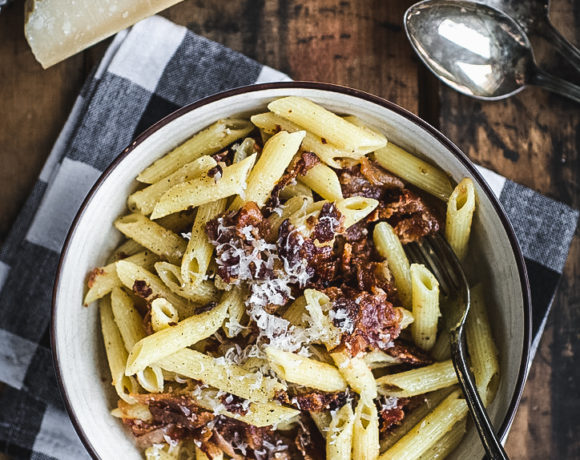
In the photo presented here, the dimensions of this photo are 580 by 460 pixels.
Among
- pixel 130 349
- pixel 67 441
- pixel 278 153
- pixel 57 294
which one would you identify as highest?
pixel 278 153

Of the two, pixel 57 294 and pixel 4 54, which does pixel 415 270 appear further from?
pixel 4 54

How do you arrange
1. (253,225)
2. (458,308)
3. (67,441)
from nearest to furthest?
(253,225) → (458,308) → (67,441)

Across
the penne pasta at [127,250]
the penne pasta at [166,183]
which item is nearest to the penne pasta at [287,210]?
the penne pasta at [166,183]

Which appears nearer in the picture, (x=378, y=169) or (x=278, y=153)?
(x=278, y=153)

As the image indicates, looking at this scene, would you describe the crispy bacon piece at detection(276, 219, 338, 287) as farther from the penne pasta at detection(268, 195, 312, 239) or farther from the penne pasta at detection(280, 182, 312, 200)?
the penne pasta at detection(280, 182, 312, 200)

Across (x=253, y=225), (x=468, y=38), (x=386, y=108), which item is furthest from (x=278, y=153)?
(x=468, y=38)

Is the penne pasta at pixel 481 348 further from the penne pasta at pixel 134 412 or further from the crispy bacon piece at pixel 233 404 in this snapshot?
the penne pasta at pixel 134 412

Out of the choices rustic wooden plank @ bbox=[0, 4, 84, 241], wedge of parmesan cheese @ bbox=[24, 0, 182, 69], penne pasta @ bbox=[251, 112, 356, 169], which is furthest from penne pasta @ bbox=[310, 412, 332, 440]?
wedge of parmesan cheese @ bbox=[24, 0, 182, 69]
